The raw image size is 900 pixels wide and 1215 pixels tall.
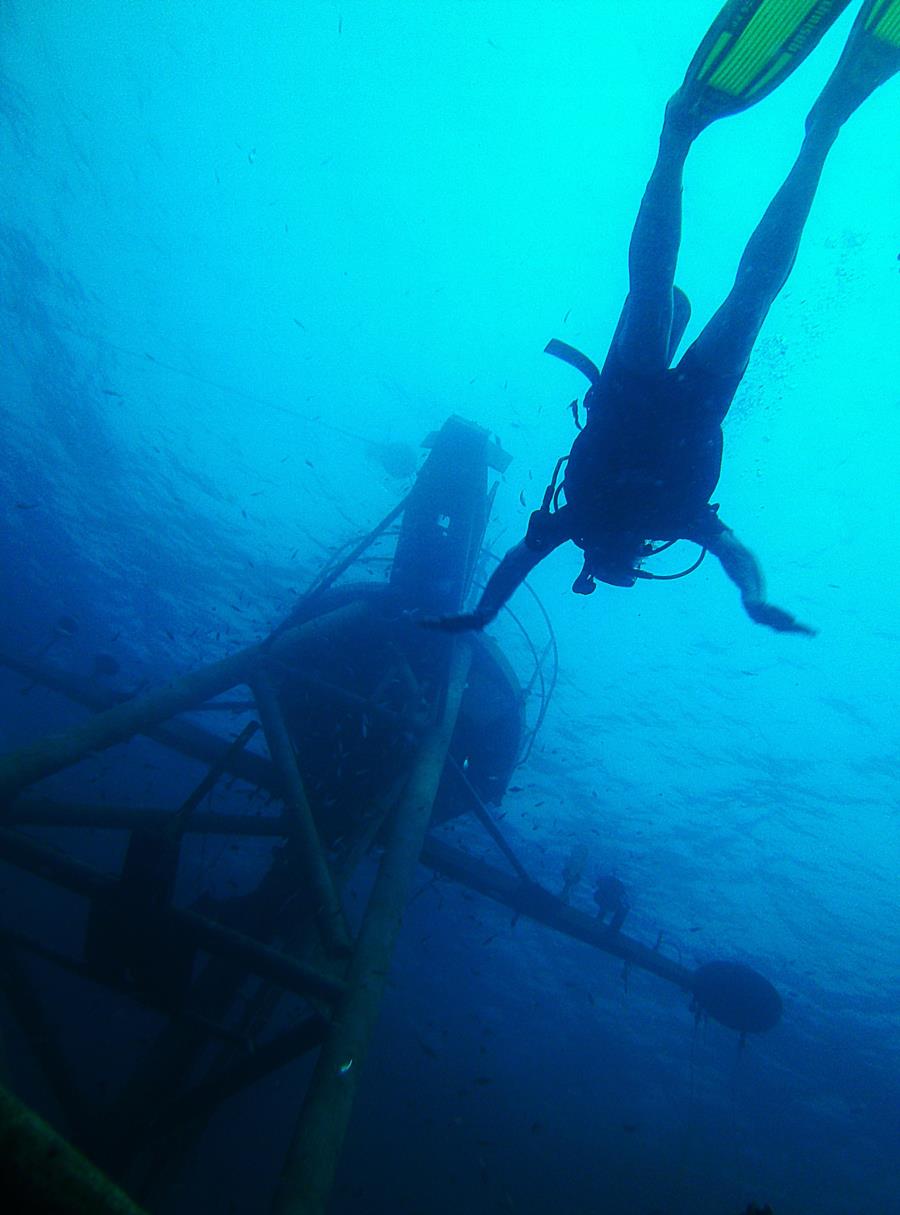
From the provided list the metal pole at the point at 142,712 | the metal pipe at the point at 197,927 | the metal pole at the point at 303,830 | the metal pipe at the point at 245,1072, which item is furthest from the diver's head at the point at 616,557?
the metal pole at the point at 142,712

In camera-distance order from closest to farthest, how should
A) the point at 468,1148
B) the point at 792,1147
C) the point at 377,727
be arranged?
the point at 377,727
the point at 468,1148
the point at 792,1147

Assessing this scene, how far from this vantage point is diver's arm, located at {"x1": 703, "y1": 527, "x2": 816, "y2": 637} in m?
4.38

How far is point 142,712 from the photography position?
18.4 ft

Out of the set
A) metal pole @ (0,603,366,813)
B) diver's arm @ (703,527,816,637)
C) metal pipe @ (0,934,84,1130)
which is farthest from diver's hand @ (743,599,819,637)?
metal pipe @ (0,934,84,1130)

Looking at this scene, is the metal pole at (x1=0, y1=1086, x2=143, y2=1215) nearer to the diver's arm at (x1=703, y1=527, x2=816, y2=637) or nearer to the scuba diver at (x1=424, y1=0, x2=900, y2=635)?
the scuba diver at (x1=424, y1=0, x2=900, y2=635)

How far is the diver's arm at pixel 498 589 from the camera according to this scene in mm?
5186

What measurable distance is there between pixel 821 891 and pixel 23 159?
41.9 meters

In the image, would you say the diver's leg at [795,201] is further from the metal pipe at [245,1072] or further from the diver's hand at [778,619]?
the metal pipe at [245,1072]

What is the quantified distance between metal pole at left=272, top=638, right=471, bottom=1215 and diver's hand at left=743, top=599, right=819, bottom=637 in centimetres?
347

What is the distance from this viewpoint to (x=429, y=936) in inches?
745

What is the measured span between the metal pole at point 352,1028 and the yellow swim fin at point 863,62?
243 inches

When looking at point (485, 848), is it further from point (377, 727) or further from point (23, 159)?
point (23, 159)

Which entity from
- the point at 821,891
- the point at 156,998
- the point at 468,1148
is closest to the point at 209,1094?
the point at 156,998

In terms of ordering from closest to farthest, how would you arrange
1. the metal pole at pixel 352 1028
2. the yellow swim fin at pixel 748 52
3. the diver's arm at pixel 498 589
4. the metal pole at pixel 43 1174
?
A: the metal pole at pixel 43 1174 < the metal pole at pixel 352 1028 < the yellow swim fin at pixel 748 52 < the diver's arm at pixel 498 589
